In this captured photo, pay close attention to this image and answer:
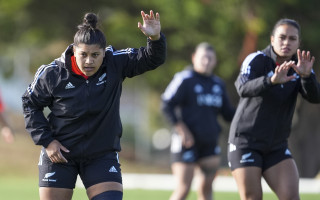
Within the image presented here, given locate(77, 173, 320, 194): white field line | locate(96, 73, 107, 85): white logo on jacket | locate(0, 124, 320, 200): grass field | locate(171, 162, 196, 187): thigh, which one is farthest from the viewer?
locate(0, 124, 320, 200): grass field

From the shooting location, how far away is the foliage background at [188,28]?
20.4 m

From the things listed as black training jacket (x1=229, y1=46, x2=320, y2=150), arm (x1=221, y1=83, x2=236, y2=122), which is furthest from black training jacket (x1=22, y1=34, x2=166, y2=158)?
arm (x1=221, y1=83, x2=236, y2=122)

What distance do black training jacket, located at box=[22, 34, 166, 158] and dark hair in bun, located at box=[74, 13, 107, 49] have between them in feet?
0.65

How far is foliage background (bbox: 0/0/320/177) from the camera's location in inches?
802

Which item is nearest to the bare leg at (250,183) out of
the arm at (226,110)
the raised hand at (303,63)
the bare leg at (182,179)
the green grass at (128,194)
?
the raised hand at (303,63)

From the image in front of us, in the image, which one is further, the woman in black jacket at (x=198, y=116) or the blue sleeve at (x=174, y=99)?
the blue sleeve at (x=174, y=99)

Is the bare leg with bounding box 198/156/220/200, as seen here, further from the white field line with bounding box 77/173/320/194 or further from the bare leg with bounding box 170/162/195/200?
the white field line with bounding box 77/173/320/194

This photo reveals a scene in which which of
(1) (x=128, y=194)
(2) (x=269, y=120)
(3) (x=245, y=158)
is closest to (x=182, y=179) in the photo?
(3) (x=245, y=158)

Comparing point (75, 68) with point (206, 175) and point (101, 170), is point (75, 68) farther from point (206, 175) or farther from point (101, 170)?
point (206, 175)

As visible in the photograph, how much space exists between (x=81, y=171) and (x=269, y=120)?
80.3 inches

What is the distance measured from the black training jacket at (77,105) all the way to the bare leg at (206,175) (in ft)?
13.7

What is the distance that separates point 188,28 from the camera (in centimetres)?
2119

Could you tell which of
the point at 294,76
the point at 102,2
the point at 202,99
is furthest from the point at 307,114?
the point at 294,76

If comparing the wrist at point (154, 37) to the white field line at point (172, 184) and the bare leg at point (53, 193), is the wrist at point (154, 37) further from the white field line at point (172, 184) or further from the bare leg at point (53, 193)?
the white field line at point (172, 184)
